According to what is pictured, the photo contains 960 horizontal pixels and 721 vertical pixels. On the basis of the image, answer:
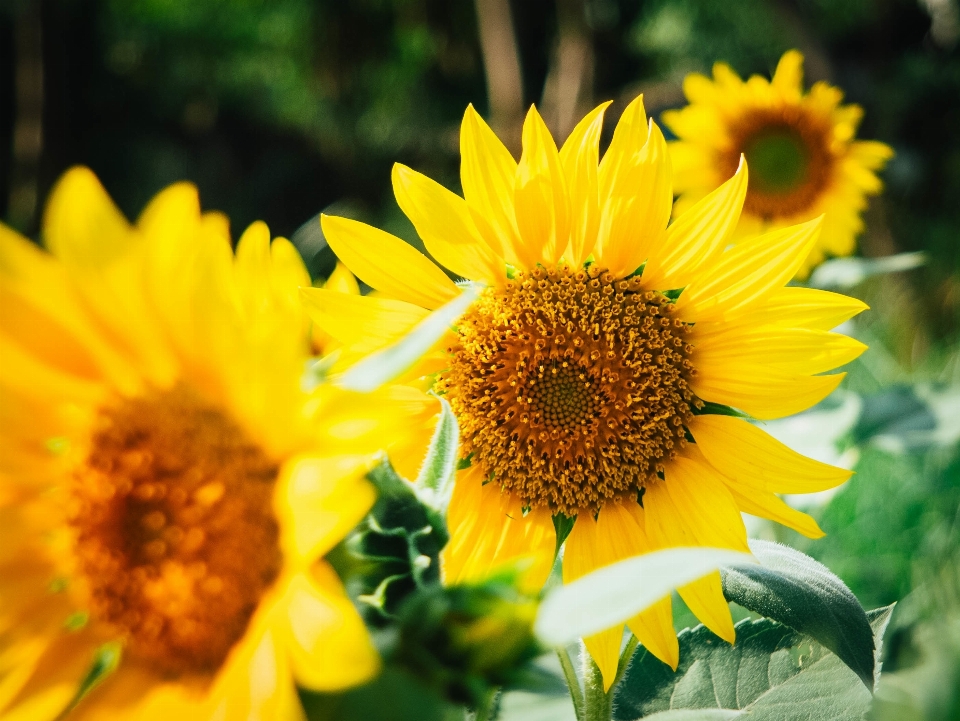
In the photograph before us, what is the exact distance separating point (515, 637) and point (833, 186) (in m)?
1.27

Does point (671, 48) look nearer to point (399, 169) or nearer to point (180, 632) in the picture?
point (399, 169)

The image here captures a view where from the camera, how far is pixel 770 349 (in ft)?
1.84

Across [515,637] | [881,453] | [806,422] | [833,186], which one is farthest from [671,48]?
[515,637]

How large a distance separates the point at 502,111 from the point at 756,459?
336 centimetres

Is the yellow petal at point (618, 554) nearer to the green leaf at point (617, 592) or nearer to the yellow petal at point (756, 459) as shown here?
the yellow petal at point (756, 459)

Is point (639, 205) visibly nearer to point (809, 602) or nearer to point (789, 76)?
point (809, 602)

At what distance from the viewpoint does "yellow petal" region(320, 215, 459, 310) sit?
0.58 m

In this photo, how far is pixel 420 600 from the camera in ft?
0.91

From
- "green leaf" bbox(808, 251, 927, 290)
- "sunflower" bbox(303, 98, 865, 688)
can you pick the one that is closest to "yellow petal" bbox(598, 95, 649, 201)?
"sunflower" bbox(303, 98, 865, 688)

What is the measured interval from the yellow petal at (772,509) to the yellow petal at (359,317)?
25 cm

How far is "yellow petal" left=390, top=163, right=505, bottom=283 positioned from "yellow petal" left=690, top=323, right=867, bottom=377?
0.54ft

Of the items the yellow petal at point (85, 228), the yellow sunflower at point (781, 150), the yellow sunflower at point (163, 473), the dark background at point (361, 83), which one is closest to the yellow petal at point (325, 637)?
the yellow sunflower at point (163, 473)

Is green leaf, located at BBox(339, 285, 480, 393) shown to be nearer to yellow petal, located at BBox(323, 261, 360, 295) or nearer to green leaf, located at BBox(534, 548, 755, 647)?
green leaf, located at BBox(534, 548, 755, 647)

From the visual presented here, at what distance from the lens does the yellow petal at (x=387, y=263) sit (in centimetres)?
58
